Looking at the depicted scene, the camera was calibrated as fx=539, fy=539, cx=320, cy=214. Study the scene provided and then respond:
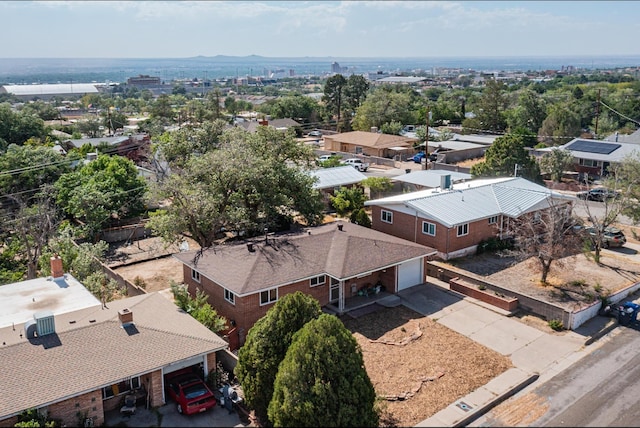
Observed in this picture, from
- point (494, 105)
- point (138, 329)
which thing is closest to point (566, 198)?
point (138, 329)

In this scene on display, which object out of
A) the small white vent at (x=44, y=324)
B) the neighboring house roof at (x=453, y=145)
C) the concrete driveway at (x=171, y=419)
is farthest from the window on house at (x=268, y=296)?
the neighboring house roof at (x=453, y=145)

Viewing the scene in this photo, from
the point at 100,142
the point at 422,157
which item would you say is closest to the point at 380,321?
the point at 422,157

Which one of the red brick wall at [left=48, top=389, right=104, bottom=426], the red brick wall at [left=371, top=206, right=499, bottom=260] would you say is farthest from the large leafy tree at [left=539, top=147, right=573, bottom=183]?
the red brick wall at [left=48, top=389, right=104, bottom=426]

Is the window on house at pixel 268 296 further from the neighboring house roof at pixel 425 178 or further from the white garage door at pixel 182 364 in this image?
the neighboring house roof at pixel 425 178

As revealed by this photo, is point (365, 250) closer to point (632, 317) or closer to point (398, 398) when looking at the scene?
point (398, 398)

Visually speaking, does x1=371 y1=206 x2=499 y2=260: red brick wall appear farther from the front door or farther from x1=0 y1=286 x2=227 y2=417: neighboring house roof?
x1=0 y1=286 x2=227 y2=417: neighboring house roof
